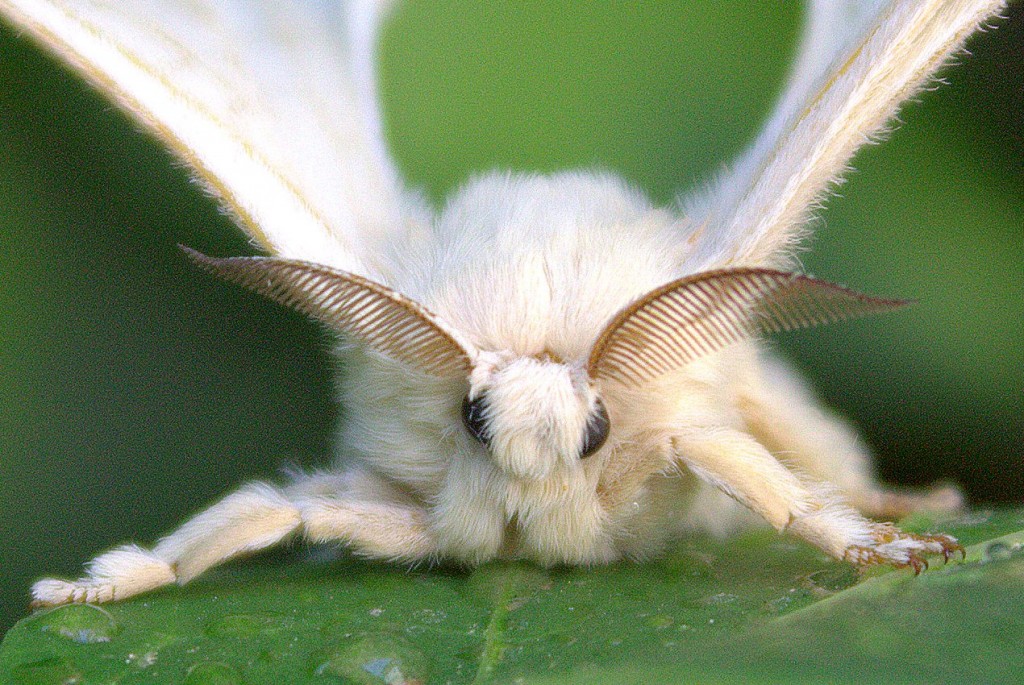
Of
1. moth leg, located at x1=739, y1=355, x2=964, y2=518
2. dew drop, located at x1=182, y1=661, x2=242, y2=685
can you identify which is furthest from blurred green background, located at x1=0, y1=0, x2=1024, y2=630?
dew drop, located at x1=182, y1=661, x2=242, y2=685

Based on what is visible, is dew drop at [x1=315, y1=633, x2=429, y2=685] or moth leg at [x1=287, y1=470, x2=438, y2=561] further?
moth leg at [x1=287, y1=470, x2=438, y2=561]

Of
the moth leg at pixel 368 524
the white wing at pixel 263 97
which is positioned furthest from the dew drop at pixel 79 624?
the white wing at pixel 263 97

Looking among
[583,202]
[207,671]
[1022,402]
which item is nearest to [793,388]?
[1022,402]

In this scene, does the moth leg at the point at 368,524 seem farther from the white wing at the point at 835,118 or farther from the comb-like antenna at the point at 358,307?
the white wing at the point at 835,118

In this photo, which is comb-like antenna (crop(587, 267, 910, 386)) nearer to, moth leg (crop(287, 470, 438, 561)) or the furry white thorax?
the furry white thorax

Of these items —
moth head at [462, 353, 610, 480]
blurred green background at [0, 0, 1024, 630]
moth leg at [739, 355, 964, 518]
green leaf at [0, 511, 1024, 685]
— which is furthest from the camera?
blurred green background at [0, 0, 1024, 630]

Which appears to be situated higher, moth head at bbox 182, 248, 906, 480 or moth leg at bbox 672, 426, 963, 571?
moth head at bbox 182, 248, 906, 480

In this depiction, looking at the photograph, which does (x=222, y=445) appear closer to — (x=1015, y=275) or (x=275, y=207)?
(x=275, y=207)

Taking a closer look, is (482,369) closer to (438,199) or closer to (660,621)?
(660,621)
